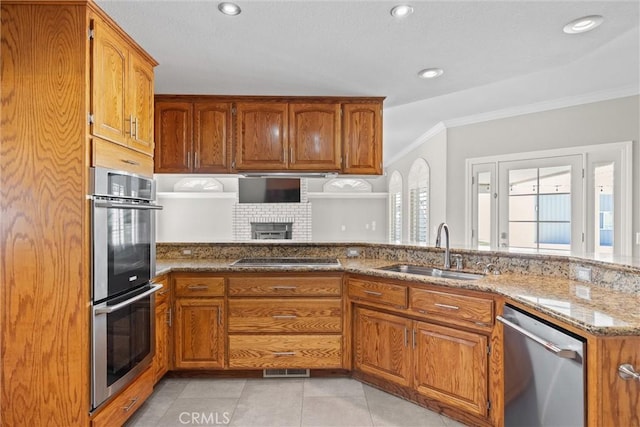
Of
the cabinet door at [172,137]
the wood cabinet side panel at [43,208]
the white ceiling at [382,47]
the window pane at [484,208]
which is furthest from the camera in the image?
the window pane at [484,208]

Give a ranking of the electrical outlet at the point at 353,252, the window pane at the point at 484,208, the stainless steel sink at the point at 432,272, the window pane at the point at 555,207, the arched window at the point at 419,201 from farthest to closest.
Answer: the arched window at the point at 419,201
the window pane at the point at 484,208
the window pane at the point at 555,207
the electrical outlet at the point at 353,252
the stainless steel sink at the point at 432,272

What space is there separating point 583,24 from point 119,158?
2.82m

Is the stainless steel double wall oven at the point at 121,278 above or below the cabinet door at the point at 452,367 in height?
above

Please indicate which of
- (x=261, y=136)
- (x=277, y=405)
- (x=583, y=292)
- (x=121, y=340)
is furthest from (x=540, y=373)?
(x=261, y=136)

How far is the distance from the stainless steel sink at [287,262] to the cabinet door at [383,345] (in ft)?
1.58

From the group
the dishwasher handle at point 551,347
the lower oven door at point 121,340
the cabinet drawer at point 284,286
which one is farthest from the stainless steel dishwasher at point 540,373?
the lower oven door at point 121,340

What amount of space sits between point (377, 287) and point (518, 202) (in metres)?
2.79

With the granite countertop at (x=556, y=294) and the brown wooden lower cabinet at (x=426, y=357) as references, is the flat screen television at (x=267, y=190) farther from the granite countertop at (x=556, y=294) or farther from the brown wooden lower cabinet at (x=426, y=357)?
the brown wooden lower cabinet at (x=426, y=357)

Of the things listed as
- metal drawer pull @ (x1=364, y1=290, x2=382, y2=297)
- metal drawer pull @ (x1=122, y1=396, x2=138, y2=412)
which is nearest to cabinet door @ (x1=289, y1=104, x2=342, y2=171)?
metal drawer pull @ (x1=364, y1=290, x2=382, y2=297)

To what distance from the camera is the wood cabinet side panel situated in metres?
1.70

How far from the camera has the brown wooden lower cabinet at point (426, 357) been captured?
2.09 meters

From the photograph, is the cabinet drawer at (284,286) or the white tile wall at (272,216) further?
the white tile wall at (272,216)

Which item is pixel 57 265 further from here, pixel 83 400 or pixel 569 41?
pixel 569 41

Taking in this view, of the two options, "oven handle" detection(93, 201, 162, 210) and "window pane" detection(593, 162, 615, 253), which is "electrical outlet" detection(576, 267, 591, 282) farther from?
"oven handle" detection(93, 201, 162, 210)
